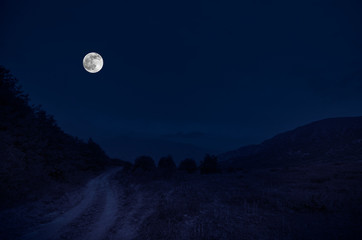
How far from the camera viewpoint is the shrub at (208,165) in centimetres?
4606

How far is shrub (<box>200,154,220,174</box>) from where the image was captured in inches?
1813

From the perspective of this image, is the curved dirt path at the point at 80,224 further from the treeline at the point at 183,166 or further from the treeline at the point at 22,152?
the treeline at the point at 183,166

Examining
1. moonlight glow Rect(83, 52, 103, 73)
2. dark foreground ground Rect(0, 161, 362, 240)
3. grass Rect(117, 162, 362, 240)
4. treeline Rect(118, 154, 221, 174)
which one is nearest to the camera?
grass Rect(117, 162, 362, 240)

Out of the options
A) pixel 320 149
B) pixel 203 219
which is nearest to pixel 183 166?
pixel 203 219

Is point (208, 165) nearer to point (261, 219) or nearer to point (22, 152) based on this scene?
point (261, 219)

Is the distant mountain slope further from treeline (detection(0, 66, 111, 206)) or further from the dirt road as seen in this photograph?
treeline (detection(0, 66, 111, 206))

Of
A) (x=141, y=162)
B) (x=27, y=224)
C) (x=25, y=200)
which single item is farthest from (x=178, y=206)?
(x=141, y=162)

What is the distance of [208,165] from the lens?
152 feet

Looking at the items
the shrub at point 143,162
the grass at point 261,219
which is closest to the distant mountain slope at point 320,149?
the grass at point 261,219

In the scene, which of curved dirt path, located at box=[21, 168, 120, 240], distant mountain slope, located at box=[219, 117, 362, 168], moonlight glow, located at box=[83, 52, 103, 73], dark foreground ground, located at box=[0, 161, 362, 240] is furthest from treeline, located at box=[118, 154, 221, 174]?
distant mountain slope, located at box=[219, 117, 362, 168]

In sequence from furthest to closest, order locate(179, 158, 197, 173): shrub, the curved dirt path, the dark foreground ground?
locate(179, 158, 197, 173): shrub, the curved dirt path, the dark foreground ground

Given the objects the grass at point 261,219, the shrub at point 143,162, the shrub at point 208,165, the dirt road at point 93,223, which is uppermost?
the shrub at point 143,162

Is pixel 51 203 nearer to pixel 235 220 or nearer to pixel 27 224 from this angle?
pixel 27 224

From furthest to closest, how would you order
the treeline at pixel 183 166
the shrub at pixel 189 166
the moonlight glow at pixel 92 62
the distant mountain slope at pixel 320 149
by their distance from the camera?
the distant mountain slope at pixel 320 149 < the shrub at pixel 189 166 < the treeline at pixel 183 166 < the moonlight glow at pixel 92 62
